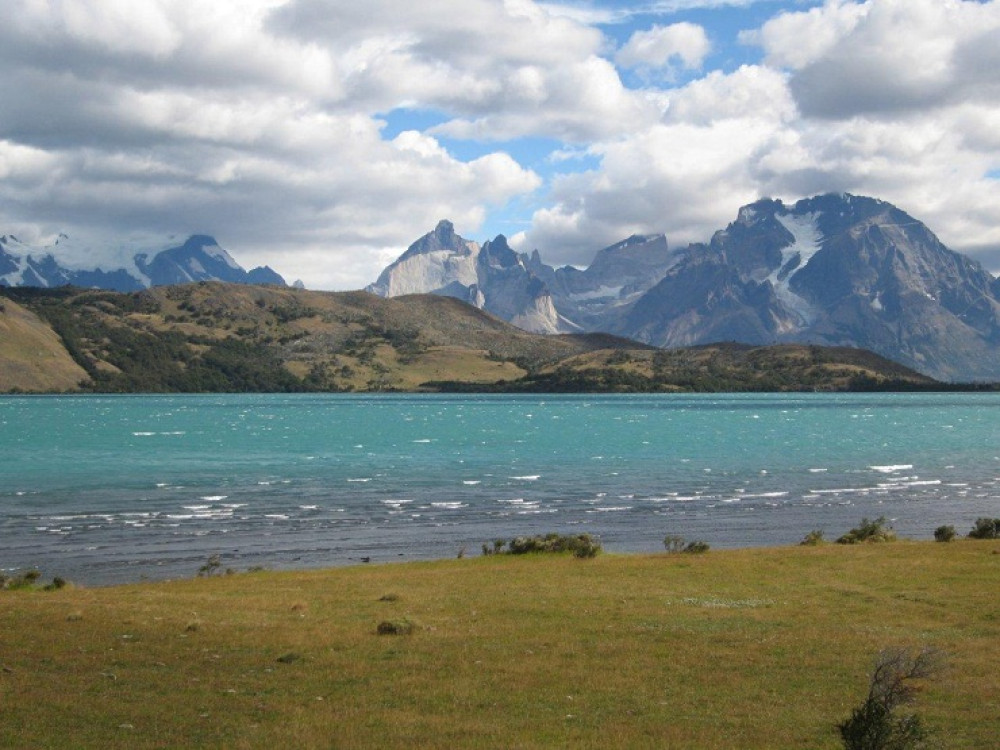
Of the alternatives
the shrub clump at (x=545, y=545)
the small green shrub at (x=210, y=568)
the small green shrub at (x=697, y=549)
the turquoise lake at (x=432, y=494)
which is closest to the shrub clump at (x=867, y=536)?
the turquoise lake at (x=432, y=494)

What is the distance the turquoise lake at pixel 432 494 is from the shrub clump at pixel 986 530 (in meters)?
8.43

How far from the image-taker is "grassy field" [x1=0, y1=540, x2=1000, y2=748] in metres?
19.2

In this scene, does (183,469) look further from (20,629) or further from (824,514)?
(20,629)

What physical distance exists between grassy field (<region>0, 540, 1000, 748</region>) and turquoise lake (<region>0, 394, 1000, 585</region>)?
16.6m

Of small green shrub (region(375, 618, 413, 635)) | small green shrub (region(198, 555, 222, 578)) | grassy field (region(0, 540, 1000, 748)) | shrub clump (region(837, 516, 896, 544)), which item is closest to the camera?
grassy field (region(0, 540, 1000, 748))

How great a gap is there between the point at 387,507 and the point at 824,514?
31.7 metres

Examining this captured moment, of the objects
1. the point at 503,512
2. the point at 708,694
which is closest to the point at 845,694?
the point at 708,694

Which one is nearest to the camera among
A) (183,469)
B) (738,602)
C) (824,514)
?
(738,602)

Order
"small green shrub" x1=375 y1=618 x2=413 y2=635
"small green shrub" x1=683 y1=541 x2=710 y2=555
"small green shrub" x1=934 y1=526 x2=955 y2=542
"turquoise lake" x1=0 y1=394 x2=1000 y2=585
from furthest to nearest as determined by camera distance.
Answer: "turquoise lake" x1=0 y1=394 x2=1000 y2=585 → "small green shrub" x1=934 y1=526 x2=955 y2=542 → "small green shrub" x1=683 y1=541 x2=710 y2=555 → "small green shrub" x1=375 y1=618 x2=413 y2=635

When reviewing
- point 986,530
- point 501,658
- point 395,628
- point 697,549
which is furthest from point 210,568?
point 986,530

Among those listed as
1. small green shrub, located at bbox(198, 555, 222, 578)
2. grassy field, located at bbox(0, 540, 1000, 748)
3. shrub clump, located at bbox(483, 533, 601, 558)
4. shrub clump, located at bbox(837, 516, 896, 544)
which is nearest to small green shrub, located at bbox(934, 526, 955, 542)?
shrub clump, located at bbox(837, 516, 896, 544)

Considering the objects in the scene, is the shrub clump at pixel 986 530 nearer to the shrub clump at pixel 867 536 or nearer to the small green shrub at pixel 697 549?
the shrub clump at pixel 867 536

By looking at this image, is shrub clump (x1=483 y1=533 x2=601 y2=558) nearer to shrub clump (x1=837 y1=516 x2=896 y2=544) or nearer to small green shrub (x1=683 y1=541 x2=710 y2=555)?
small green shrub (x1=683 y1=541 x2=710 y2=555)

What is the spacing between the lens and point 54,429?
19525cm
